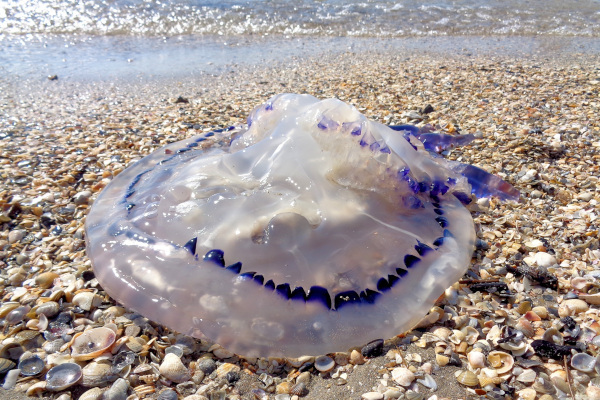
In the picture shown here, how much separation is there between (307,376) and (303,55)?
23.8ft

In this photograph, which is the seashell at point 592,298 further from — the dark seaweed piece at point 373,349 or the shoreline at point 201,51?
the shoreline at point 201,51

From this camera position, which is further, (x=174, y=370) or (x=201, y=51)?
(x=201, y=51)

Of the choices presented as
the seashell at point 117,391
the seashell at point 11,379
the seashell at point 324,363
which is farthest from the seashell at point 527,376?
the seashell at point 11,379

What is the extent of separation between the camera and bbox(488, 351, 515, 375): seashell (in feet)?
6.08

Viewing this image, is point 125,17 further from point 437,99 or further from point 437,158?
point 437,158

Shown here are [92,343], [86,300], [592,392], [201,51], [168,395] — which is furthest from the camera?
[201,51]

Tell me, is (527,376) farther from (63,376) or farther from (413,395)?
(63,376)

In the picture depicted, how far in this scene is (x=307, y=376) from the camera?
73.6 inches

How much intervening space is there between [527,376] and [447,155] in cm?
224

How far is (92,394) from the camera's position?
179 cm

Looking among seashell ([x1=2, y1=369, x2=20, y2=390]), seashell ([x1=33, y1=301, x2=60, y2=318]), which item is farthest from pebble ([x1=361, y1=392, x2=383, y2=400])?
seashell ([x1=33, y1=301, x2=60, y2=318])

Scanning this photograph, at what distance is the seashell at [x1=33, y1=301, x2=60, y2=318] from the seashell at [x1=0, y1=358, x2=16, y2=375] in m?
0.29

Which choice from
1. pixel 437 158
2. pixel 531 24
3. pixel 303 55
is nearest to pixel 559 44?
pixel 531 24

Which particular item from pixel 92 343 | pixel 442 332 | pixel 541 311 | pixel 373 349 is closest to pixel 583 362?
pixel 541 311
